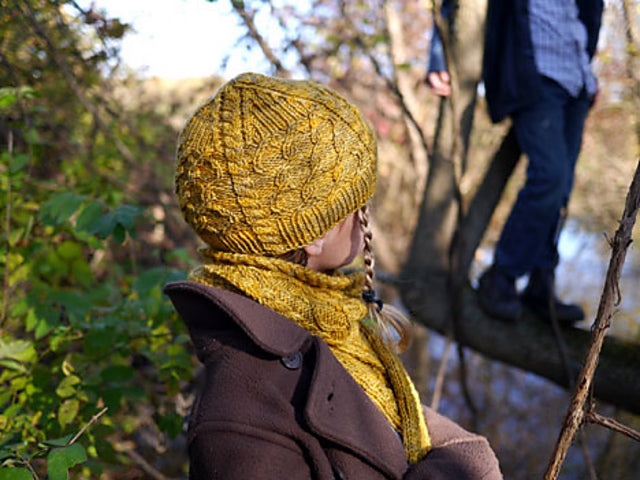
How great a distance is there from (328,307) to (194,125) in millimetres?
551

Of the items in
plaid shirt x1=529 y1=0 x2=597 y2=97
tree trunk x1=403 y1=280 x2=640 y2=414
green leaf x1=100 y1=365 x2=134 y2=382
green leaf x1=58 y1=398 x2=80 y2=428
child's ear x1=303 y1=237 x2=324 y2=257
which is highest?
plaid shirt x1=529 y1=0 x2=597 y2=97

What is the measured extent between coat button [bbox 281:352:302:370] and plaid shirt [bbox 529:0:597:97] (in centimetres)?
208

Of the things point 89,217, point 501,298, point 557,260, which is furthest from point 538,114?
point 89,217

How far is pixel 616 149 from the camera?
5.96 m

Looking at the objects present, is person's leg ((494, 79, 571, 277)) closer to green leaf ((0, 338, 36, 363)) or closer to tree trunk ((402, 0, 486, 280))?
tree trunk ((402, 0, 486, 280))

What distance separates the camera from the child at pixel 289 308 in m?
1.10

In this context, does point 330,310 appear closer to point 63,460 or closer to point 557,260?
point 63,460

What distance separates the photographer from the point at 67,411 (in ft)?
5.57

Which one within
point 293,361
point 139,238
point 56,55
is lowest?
point 139,238

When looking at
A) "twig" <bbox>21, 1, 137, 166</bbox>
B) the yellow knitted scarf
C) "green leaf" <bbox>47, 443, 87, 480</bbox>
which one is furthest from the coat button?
"twig" <bbox>21, 1, 137, 166</bbox>

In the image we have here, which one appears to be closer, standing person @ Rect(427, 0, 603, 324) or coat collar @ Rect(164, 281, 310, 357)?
coat collar @ Rect(164, 281, 310, 357)

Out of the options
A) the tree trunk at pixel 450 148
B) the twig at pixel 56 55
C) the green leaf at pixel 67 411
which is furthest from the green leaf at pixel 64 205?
the tree trunk at pixel 450 148

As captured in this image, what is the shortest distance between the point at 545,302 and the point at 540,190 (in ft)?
1.86

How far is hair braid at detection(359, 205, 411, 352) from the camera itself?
1.52 m
